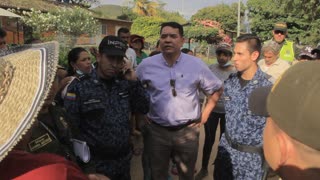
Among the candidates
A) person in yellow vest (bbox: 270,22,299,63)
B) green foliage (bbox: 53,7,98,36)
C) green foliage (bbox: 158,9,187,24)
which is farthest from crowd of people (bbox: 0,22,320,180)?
green foliage (bbox: 158,9,187,24)

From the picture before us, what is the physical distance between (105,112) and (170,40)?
1.41 m

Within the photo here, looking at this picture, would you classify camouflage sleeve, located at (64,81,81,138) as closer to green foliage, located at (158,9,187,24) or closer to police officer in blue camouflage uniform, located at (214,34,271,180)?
police officer in blue camouflage uniform, located at (214,34,271,180)

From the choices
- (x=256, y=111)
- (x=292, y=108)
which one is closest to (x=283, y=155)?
(x=292, y=108)

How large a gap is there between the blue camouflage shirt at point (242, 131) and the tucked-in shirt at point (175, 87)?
0.55 metres

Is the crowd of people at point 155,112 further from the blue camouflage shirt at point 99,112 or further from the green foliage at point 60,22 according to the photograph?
the green foliage at point 60,22

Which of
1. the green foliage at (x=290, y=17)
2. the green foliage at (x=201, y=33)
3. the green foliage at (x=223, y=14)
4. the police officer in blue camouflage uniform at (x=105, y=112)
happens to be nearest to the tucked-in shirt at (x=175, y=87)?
the police officer in blue camouflage uniform at (x=105, y=112)

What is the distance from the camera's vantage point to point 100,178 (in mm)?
2076

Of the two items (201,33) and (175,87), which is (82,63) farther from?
(201,33)

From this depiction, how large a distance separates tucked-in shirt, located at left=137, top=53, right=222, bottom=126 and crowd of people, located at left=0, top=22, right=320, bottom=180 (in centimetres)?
1

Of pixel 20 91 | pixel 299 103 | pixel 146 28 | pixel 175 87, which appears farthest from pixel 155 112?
pixel 146 28

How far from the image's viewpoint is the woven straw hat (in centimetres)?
121

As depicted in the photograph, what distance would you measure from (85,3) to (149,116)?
47.3 m

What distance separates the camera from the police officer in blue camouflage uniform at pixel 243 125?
3461mm

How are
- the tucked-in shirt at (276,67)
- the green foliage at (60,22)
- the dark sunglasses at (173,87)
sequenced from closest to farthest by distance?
the dark sunglasses at (173,87) < the tucked-in shirt at (276,67) < the green foliage at (60,22)
